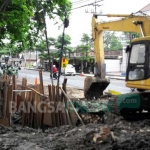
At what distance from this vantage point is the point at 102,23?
1236 centimetres

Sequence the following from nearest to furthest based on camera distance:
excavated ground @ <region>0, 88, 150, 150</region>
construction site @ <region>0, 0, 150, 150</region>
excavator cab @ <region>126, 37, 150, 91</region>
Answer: excavated ground @ <region>0, 88, 150, 150</region>, construction site @ <region>0, 0, 150, 150</region>, excavator cab @ <region>126, 37, 150, 91</region>

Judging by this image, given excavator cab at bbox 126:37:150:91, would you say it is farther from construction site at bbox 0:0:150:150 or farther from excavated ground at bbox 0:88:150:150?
excavated ground at bbox 0:88:150:150

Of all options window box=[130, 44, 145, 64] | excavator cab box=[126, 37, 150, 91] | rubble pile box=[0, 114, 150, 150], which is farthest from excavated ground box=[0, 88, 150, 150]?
window box=[130, 44, 145, 64]

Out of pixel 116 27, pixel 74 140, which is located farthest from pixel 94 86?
pixel 74 140

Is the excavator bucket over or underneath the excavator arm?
underneath

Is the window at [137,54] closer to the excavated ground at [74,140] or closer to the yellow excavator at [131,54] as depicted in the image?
the yellow excavator at [131,54]

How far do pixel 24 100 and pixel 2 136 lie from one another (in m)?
2.27

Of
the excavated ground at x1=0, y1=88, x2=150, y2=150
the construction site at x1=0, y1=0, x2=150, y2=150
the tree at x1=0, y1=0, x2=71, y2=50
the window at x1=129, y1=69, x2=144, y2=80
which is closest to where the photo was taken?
the excavated ground at x1=0, y1=88, x2=150, y2=150

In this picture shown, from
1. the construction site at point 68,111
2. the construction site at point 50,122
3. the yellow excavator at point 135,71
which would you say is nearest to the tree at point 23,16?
the construction site at point 68,111

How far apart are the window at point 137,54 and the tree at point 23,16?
2.50 m

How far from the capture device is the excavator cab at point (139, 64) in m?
8.48

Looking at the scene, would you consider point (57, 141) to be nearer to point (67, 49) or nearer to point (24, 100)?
point (24, 100)

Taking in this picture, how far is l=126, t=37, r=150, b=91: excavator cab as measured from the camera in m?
8.48

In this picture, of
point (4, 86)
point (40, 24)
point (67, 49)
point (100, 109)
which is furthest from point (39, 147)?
point (67, 49)
